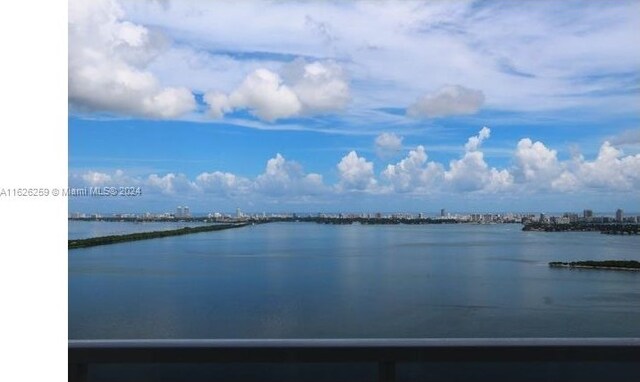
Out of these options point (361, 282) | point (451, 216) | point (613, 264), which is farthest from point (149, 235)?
point (613, 264)

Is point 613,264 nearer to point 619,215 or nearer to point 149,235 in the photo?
point 619,215

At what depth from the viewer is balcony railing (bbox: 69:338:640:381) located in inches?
45.4

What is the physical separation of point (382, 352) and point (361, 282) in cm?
127

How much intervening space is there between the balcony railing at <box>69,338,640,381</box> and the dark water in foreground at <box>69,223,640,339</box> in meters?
0.42

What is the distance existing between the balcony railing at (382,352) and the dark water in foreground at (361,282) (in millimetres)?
417

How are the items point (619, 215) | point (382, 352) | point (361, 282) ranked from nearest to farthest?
point (382, 352), point (619, 215), point (361, 282)

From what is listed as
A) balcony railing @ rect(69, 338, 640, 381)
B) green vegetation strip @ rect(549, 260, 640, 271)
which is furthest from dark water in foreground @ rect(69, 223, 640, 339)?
balcony railing @ rect(69, 338, 640, 381)

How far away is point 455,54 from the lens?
2.06 meters

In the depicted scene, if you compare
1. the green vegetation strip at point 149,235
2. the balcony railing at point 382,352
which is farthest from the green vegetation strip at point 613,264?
the green vegetation strip at point 149,235

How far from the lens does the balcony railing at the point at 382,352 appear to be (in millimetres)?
1153

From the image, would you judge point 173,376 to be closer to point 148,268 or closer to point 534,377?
point 534,377

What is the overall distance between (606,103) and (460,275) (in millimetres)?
931

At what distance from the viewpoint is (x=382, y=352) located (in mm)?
1156

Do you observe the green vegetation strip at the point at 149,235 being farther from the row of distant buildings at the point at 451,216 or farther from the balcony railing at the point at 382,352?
the balcony railing at the point at 382,352
